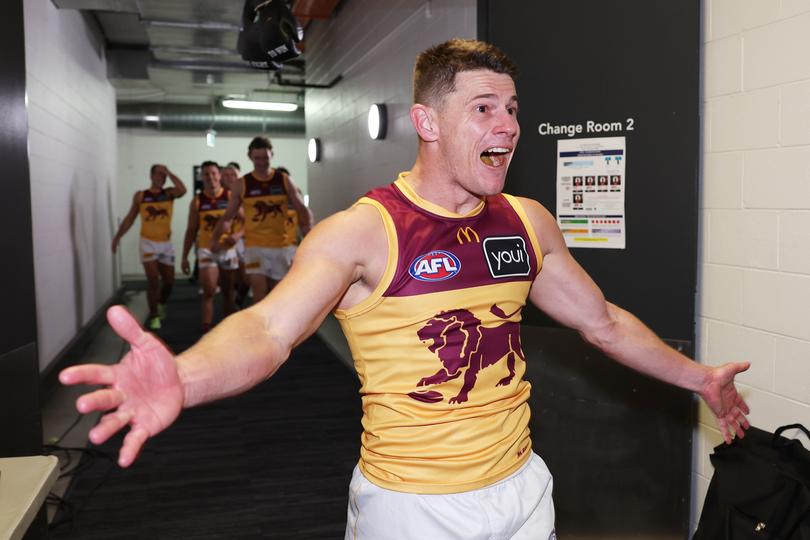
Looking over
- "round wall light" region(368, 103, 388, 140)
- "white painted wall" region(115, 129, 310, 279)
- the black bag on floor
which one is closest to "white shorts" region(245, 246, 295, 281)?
"round wall light" region(368, 103, 388, 140)

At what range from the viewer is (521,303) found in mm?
1665

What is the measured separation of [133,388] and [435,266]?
70cm

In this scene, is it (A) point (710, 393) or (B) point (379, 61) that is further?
(B) point (379, 61)

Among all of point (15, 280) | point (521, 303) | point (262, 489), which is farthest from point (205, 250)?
point (521, 303)

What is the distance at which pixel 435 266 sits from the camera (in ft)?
5.00

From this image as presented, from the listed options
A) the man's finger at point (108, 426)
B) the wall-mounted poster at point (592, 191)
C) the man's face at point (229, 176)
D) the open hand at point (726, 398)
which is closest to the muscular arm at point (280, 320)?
the man's finger at point (108, 426)

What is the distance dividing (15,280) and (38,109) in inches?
132

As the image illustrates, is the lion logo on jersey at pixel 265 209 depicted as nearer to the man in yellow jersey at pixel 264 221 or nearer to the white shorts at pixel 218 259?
the man in yellow jersey at pixel 264 221

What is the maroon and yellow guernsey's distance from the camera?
1512 mm

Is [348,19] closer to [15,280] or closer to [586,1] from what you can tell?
[586,1]

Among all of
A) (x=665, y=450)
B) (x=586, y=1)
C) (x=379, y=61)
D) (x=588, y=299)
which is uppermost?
(x=379, y=61)

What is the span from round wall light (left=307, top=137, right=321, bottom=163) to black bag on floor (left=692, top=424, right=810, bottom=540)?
6.41 meters

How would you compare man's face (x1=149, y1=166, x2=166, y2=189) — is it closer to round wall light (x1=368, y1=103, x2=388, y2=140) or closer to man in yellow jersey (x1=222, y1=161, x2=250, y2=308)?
man in yellow jersey (x1=222, y1=161, x2=250, y2=308)

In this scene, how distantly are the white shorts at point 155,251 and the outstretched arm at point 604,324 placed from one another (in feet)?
22.9
